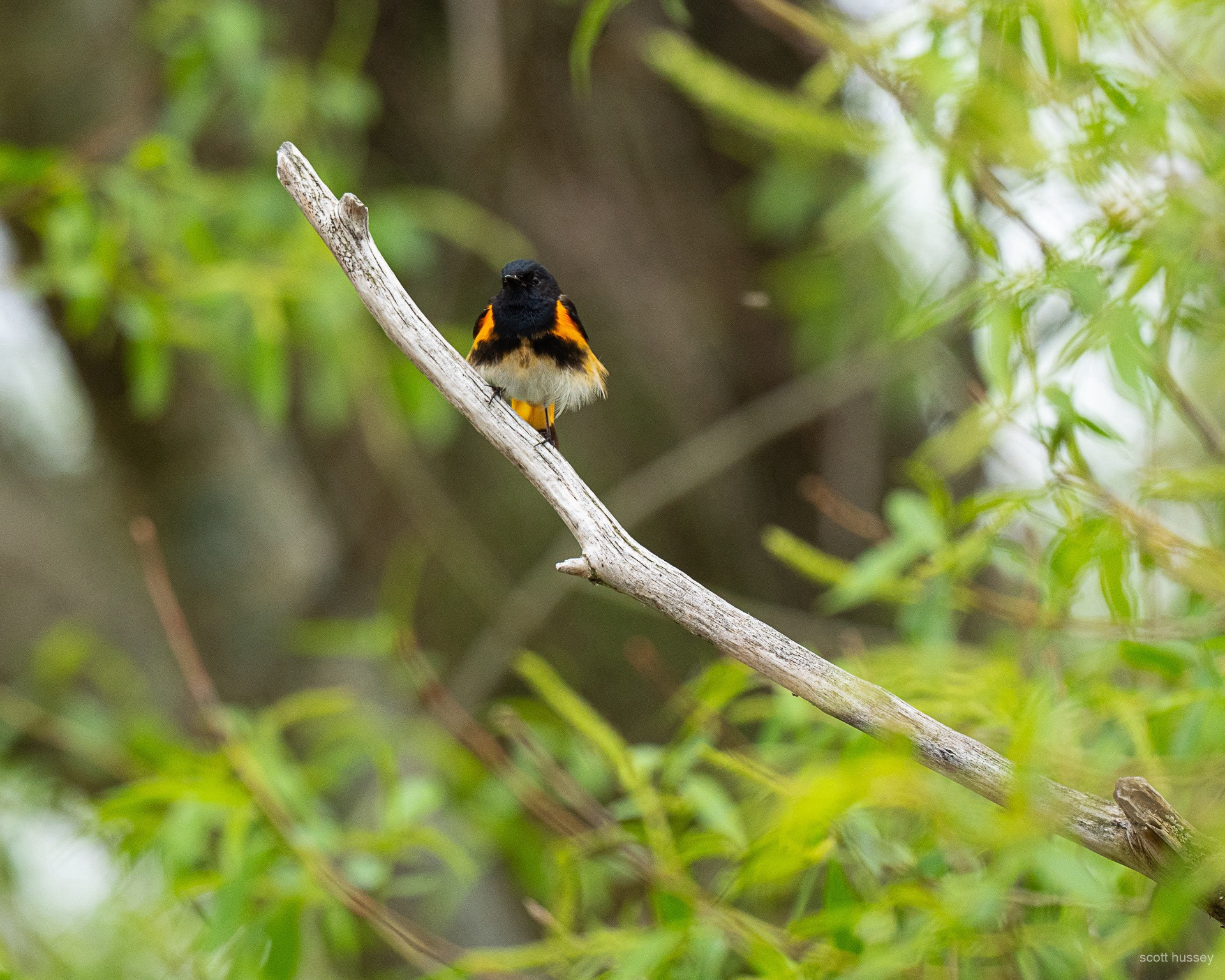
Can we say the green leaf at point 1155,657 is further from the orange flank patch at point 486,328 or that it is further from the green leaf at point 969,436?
the orange flank patch at point 486,328

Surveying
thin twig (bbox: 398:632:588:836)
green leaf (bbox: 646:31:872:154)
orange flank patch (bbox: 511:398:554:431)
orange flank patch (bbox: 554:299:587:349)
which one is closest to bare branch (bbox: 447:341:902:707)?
orange flank patch (bbox: 511:398:554:431)

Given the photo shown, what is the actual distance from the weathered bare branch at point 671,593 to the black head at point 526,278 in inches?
40.0

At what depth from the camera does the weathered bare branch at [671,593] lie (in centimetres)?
118

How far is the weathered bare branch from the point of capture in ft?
3.88

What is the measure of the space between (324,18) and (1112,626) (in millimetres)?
4661

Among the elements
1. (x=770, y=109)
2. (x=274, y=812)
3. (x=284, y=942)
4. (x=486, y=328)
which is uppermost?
(x=770, y=109)

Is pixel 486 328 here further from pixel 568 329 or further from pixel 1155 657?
pixel 1155 657

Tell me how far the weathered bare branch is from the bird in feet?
3.42

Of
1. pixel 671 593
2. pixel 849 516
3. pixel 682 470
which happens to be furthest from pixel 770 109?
pixel 682 470

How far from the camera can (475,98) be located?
425 cm

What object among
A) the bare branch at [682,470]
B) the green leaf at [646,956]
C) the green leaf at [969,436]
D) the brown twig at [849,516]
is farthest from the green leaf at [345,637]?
the green leaf at [969,436]

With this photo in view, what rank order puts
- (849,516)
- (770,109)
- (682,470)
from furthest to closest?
(682,470) → (849,516) → (770,109)

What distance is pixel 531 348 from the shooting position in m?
2.65

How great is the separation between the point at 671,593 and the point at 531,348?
144cm
